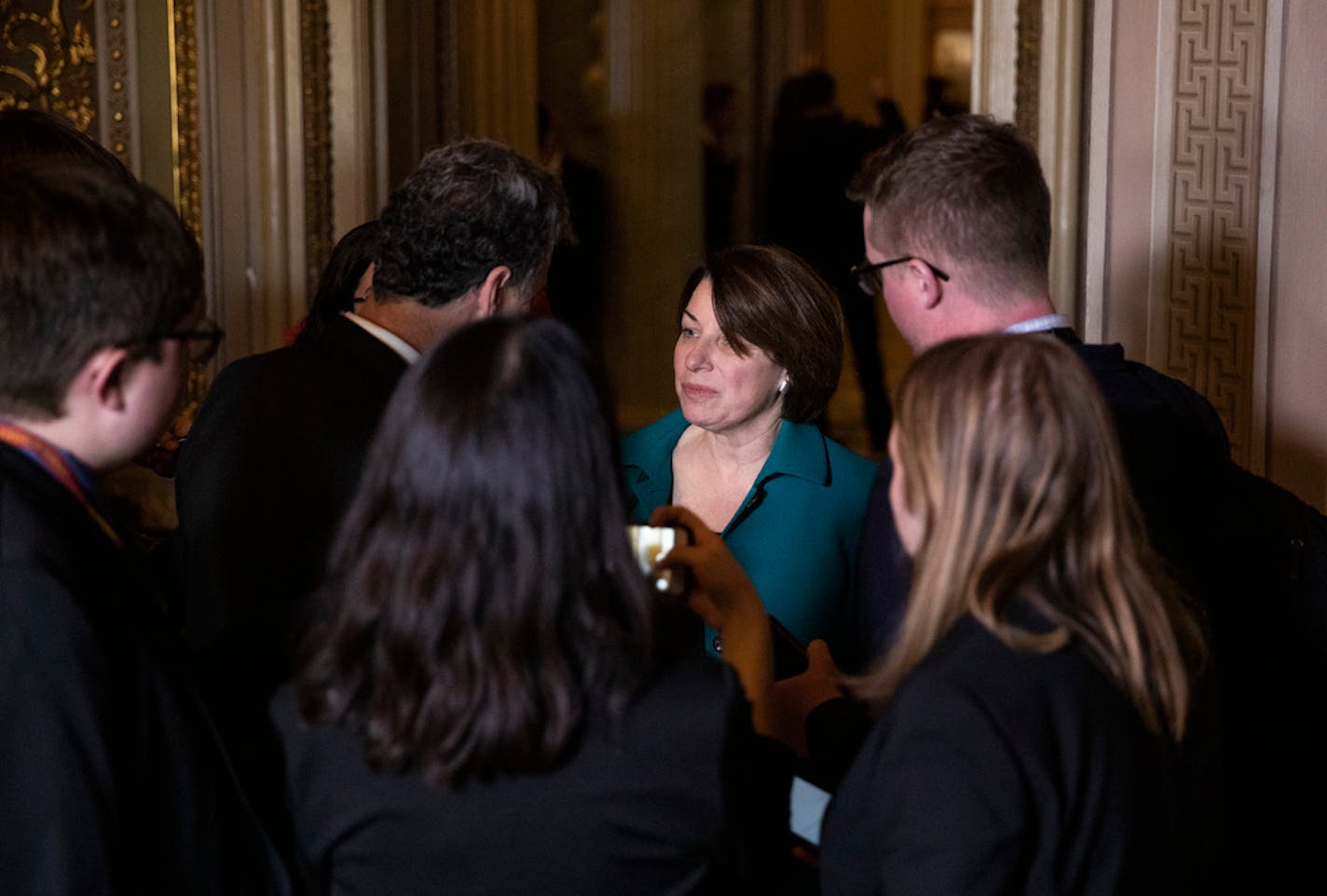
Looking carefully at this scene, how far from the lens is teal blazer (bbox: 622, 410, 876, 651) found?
2896mm

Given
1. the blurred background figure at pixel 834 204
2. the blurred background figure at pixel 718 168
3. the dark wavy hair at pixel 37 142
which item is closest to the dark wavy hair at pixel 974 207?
the dark wavy hair at pixel 37 142

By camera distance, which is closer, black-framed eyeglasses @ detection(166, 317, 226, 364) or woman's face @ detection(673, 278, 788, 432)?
black-framed eyeglasses @ detection(166, 317, 226, 364)

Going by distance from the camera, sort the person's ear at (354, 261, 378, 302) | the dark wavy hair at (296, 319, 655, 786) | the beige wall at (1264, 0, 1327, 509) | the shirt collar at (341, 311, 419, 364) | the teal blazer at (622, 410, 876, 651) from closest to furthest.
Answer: the dark wavy hair at (296, 319, 655, 786)
the shirt collar at (341, 311, 419, 364)
the teal blazer at (622, 410, 876, 651)
the person's ear at (354, 261, 378, 302)
the beige wall at (1264, 0, 1327, 509)

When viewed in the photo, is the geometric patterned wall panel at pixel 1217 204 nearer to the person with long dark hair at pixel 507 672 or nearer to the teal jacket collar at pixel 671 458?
the teal jacket collar at pixel 671 458

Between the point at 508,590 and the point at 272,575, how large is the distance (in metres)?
0.95

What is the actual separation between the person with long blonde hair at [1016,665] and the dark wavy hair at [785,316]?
1.36 m

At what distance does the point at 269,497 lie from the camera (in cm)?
226

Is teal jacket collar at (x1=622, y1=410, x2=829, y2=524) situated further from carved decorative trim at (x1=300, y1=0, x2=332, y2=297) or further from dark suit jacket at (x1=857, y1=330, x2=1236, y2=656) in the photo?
carved decorative trim at (x1=300, y1=0, x2=332, y2=297)

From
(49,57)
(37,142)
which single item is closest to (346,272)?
(37,142)

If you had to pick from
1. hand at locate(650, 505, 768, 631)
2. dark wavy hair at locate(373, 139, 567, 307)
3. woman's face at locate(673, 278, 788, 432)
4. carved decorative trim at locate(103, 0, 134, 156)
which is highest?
carved decorative trim at locate(103, 0, 134, 156)

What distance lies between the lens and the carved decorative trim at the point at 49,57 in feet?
16.3

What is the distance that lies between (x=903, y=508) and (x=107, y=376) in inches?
34.6

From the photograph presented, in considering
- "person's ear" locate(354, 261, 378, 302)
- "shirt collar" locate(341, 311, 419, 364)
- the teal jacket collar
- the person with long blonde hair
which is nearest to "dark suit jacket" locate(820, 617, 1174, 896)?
the person with long blonde hair

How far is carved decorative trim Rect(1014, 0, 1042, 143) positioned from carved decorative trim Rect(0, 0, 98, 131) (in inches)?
120
